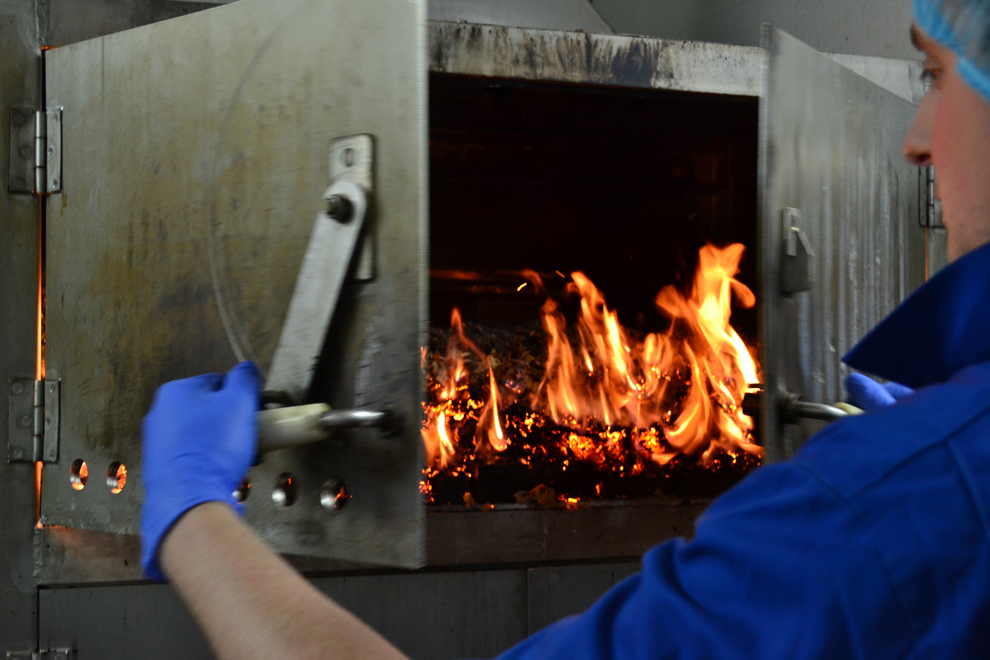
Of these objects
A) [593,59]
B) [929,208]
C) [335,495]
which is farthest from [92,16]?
[929,208]

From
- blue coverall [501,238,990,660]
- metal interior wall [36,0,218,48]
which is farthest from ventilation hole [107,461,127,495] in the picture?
blue coverall [501,238,990,660]

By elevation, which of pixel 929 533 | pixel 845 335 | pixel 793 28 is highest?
pixel 793 28

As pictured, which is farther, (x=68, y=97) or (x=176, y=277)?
(x=68, y=97)

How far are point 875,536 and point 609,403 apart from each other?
1.73 meters

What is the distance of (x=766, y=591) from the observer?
1.49 ft

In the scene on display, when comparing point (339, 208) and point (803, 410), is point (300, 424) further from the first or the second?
point (803, 410)

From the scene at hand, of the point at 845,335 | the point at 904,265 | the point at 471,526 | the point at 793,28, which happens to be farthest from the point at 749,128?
the point at 471,526

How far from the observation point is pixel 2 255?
1481 millimetres

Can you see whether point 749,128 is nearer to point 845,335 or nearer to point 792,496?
point 845,335

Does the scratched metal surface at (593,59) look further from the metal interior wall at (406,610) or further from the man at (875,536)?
the metal interior wall at (406,610)

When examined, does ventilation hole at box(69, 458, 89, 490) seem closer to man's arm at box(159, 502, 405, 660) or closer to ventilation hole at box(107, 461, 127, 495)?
ventilation hole at box(107, 461, 127, 495)

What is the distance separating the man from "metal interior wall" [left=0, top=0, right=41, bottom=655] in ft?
3.46

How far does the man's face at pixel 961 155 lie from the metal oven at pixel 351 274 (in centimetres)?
65

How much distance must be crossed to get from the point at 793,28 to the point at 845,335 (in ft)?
4.33
